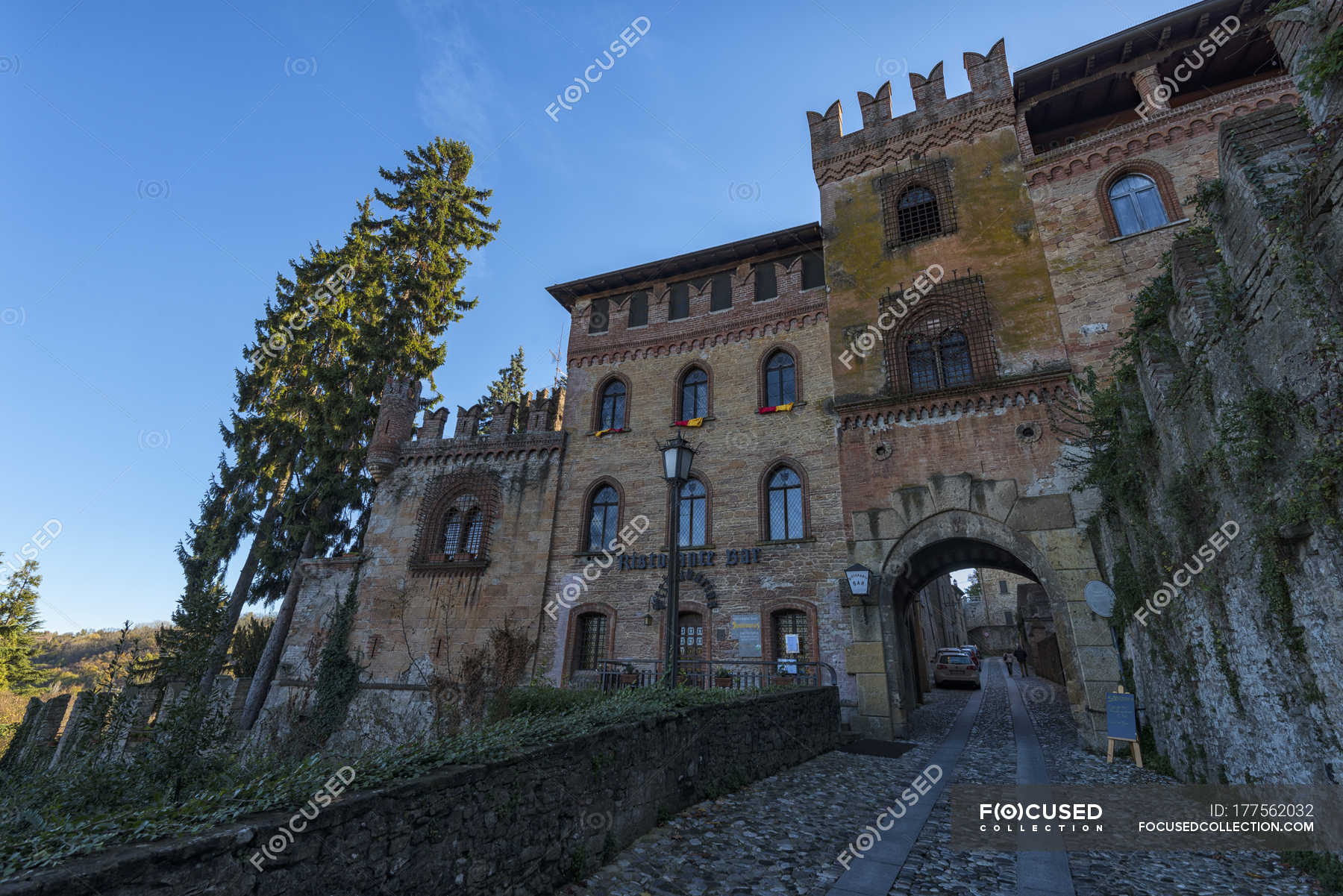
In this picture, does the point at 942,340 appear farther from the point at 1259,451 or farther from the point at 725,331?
the point at 1259,451

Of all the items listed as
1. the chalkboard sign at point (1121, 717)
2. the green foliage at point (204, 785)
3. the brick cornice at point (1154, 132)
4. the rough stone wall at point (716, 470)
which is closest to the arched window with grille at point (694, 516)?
the rough stone wall at point (716, 470)

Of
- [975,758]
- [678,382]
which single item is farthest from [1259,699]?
[678,382]

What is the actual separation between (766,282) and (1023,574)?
11.0 meters

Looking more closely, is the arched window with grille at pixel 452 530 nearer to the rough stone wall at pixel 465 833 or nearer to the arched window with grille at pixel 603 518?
the arched window with grille at pixel 603 518

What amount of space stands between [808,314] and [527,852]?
615 inches

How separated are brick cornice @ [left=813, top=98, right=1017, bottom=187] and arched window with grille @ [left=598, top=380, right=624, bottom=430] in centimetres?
928

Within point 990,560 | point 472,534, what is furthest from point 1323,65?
point 472,534

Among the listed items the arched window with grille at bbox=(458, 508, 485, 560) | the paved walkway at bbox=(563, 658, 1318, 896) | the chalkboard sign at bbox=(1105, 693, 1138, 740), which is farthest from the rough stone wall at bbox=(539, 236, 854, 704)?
the paved walkway at bbox=(563, 658, 1318, 896)

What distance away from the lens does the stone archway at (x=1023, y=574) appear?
11.4 metres

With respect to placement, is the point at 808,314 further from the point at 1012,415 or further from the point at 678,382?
the point at 1012,415

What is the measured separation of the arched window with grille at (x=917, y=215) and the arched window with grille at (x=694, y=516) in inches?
366

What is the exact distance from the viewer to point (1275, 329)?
502 centimetres

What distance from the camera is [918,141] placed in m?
17.6

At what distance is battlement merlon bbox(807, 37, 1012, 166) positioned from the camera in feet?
55.7
